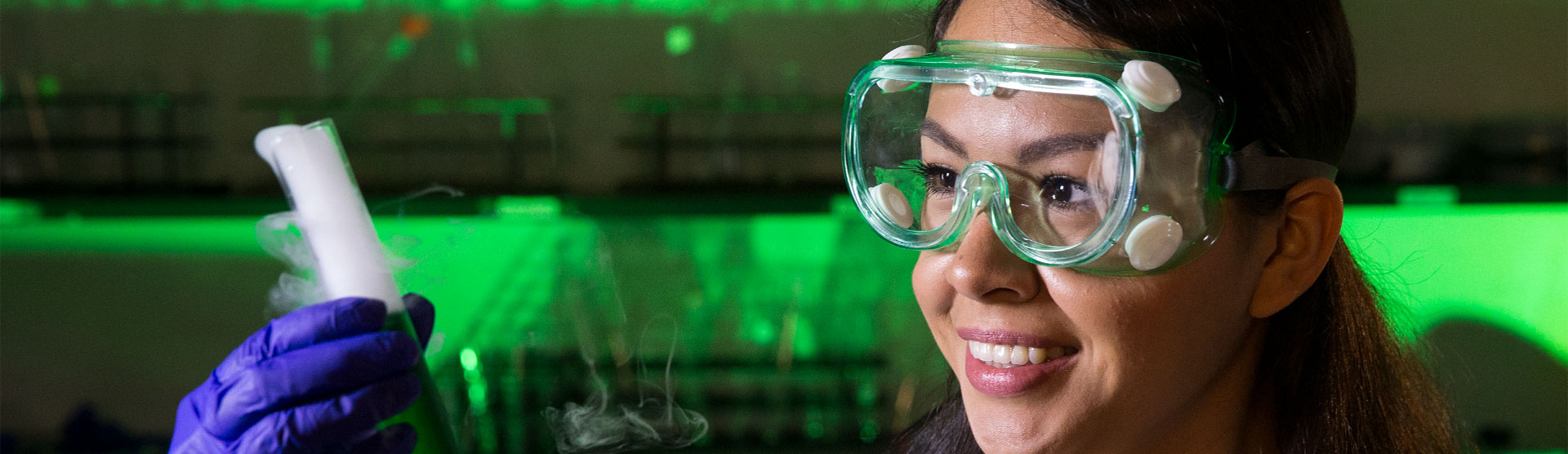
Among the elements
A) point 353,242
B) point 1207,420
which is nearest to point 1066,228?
point 1207,420

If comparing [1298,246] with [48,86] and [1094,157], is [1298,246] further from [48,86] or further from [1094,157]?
[48,86]

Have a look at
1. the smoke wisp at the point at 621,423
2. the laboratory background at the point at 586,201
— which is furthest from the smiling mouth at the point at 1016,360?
the smoke wisp at the point at 621,423

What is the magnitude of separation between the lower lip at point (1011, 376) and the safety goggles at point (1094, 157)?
0.09 meters

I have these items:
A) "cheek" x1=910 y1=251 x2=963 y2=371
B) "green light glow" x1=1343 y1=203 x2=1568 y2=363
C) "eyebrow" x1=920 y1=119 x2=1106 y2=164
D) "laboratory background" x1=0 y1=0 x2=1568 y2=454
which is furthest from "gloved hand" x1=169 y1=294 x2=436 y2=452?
"green light glow" x1=1343 y1=203 x2=1568 y2=363

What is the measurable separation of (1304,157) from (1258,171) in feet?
0.23

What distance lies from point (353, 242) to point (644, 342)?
1561 mm

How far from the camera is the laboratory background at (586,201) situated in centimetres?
246

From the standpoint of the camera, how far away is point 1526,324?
2629 mm

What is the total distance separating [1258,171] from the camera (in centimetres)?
95

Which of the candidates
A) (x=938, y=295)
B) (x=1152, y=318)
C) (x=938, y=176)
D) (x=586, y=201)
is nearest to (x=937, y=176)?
(x=938, y=176)

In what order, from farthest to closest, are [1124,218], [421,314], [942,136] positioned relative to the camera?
[421,314] → [942,136] → [1124,218]

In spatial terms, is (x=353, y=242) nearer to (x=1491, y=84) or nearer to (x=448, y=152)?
(x=448, y=152)

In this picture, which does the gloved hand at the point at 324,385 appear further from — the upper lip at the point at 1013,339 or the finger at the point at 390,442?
the upper lip at the point at 1013,339

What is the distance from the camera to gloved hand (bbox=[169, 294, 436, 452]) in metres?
1.15
